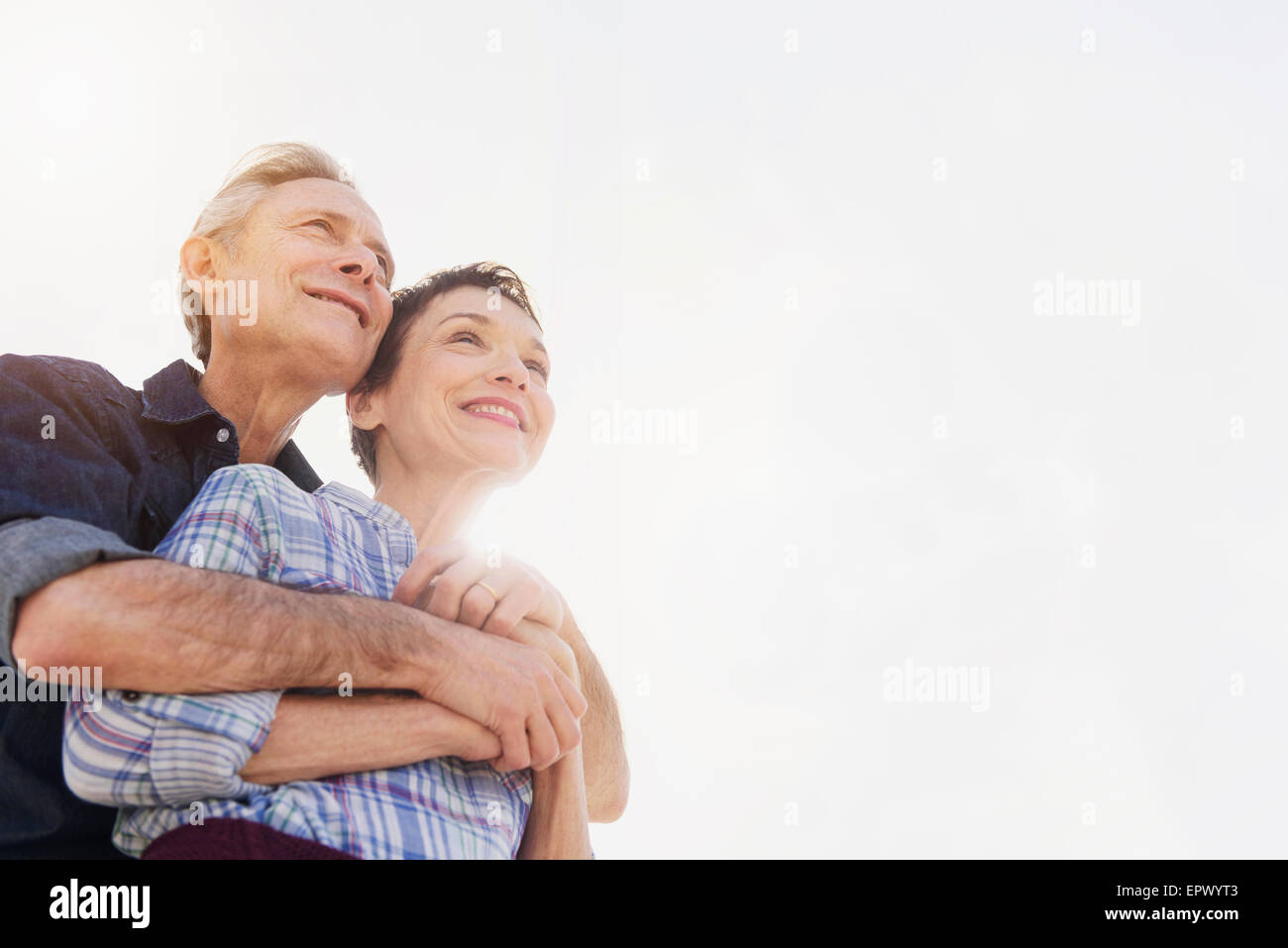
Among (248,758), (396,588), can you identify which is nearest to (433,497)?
(396,588)

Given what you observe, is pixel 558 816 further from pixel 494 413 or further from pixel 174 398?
pixel 174 398

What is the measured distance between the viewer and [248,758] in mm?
2254

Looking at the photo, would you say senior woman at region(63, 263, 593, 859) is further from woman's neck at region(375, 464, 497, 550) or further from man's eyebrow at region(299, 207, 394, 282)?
man's eyebrow at region(299, 207, 394, 282)

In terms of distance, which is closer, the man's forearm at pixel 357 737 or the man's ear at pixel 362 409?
the man's forearm at pixel 357 737

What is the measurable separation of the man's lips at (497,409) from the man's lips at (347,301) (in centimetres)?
51

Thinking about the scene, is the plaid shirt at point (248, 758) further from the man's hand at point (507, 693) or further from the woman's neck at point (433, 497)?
the woman's neck at point (433, 497)

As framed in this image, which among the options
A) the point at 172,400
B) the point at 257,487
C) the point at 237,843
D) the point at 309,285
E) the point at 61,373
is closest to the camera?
the point at 237,843

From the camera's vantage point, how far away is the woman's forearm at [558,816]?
2.81 metres

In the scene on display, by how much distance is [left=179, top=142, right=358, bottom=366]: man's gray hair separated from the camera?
4.03 metres

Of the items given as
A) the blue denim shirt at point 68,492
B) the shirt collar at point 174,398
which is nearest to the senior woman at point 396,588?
the blue denim shirt at point 68,492

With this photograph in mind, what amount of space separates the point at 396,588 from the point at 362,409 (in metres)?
1.41
